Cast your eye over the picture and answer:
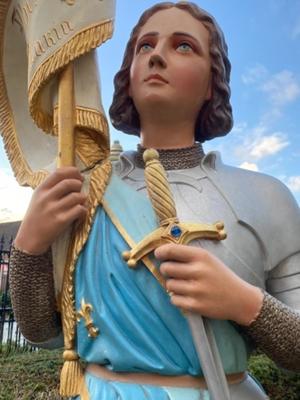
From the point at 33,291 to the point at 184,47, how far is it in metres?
0.87

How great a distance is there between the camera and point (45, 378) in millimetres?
4148

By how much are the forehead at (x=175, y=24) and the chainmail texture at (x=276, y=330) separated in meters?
0.85

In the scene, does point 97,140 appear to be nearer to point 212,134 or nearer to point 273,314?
point 212,134

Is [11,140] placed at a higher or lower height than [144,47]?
lower

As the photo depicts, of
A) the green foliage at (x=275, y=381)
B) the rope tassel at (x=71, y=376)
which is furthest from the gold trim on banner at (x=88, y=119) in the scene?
the green foliage at (x=275, y=381)

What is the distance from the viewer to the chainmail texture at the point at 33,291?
132 cm

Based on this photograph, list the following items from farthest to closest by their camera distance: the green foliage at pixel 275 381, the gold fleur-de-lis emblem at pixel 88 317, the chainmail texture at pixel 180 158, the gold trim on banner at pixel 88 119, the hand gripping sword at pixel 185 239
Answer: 1. the green foliage at pixel 275 381
2. the chainmail texture at pixel 180 158
3. the gold trim on banner at pixel 88 119
4. the gold fleur-de-lis emblem at pixel 88 317
5. the hand gripping sword at pixel 185 239

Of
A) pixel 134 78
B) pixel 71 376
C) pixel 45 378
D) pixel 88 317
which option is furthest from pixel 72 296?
pixel 45 378

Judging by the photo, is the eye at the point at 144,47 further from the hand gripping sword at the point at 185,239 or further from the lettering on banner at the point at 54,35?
the hand gripping sword at the point at 185,239

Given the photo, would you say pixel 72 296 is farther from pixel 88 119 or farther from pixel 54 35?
pixel 54 35

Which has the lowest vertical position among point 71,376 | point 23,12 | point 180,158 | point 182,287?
point 71,376

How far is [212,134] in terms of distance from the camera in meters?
1.69

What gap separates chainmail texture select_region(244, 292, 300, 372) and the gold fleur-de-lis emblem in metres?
0.40

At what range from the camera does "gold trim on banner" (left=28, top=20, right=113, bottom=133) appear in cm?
133
